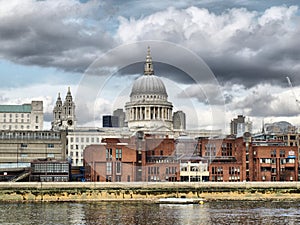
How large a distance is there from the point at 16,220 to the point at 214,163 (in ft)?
188

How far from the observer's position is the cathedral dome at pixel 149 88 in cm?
19475

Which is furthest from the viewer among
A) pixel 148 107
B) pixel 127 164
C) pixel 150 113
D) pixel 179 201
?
pixel 150 113

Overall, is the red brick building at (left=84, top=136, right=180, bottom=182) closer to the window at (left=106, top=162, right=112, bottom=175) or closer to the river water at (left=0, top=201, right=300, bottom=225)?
the window at (left=106, top=162, right=112, bottom=175)

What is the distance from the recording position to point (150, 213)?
8150 centimetres

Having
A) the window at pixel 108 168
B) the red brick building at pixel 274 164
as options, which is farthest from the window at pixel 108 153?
the red brick building at pixel 274 164

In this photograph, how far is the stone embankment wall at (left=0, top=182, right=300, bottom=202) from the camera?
104 m

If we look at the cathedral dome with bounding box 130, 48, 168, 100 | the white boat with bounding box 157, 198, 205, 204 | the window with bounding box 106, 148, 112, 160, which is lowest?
the white boat with bounding box 157, 198, 205, 204

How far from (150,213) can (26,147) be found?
82.2 m

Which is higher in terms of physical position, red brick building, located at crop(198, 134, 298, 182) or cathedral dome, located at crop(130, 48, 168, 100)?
cathedral dome, located at crop(130, 48, 168, 100)

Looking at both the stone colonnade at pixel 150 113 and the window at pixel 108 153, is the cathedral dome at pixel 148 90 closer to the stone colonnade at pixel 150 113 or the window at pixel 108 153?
the stone colonnade at pixel 150 113

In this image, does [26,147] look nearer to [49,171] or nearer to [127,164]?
[49,171]

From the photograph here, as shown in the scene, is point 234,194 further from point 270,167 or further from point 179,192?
point 270,167

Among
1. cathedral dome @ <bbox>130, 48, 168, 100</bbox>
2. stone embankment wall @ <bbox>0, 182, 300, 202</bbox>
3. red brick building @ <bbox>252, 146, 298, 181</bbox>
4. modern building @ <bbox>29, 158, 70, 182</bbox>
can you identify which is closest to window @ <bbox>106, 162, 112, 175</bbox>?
modern building @ <bbox>29, 158, 70, 182</bbox>

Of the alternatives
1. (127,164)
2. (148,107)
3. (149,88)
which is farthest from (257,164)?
(149,88)
